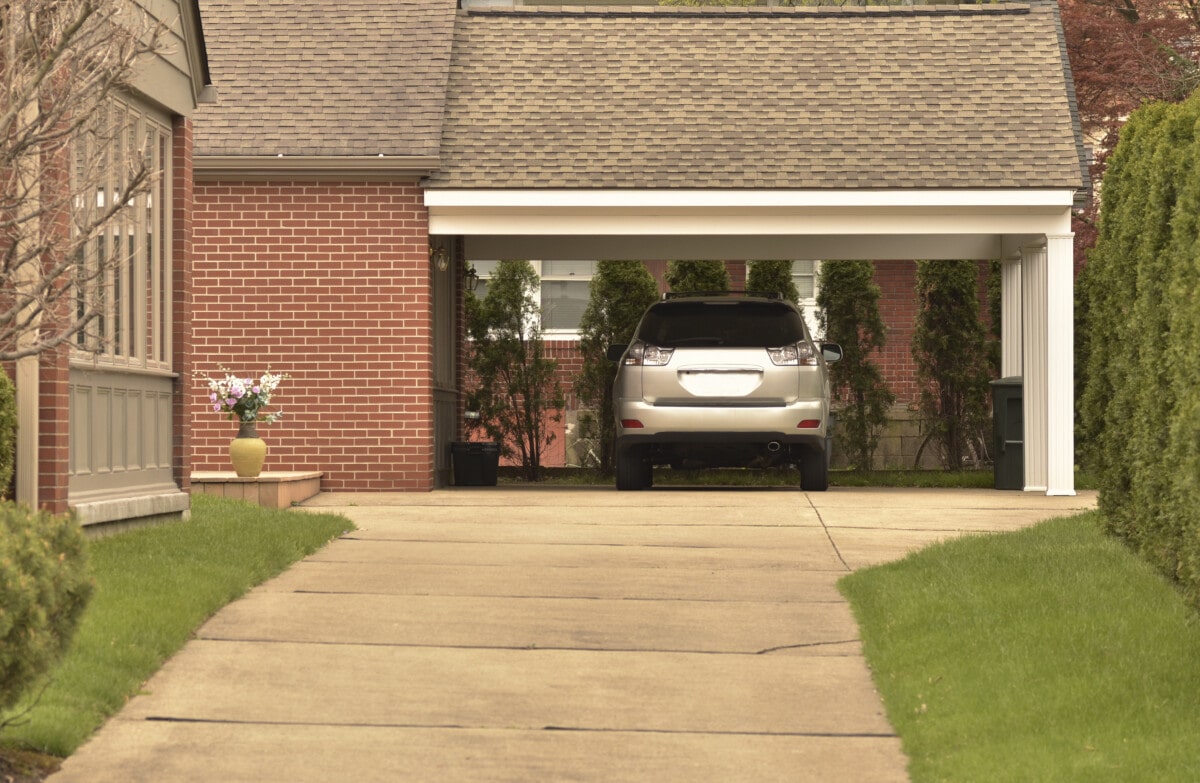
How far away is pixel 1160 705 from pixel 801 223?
10.5 m

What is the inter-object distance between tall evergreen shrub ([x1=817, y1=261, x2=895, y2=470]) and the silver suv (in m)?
5.85

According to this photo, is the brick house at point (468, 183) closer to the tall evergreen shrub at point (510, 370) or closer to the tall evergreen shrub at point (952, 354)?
the tall evergreen shrub at point (510, 370)

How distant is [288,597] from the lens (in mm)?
8836

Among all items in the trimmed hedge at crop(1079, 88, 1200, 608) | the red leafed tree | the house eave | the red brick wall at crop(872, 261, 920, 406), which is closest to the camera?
the trimmed hedge at crop(1079, 88, 1200, 608)

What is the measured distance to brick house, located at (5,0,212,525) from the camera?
9.84 m

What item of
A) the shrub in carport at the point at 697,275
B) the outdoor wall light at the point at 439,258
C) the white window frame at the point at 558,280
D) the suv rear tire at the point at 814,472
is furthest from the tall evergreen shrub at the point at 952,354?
the outdoor wall light at the point at 439,258

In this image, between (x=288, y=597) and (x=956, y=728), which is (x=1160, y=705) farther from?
(x=288, y=597)

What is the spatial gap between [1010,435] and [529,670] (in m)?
Result: 11.0

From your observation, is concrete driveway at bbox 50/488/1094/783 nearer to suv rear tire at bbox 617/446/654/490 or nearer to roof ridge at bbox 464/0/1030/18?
suv rear tire at bbox 617/446/654/490

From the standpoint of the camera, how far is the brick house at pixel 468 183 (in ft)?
52.8

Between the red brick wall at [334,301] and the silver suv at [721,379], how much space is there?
2.25 metres

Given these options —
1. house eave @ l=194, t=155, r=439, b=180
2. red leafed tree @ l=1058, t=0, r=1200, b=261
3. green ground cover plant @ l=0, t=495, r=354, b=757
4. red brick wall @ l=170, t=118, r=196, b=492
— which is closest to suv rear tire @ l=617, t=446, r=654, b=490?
house eave @ l=194, t=155, r=439, b=180

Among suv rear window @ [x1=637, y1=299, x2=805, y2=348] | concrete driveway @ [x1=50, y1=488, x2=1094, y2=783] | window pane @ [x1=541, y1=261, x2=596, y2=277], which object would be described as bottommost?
concrete driveway @ [x1=50, y1=488, x2=1094, y2=783]

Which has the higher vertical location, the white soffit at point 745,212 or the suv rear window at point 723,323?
the white soffit at point 745,212
